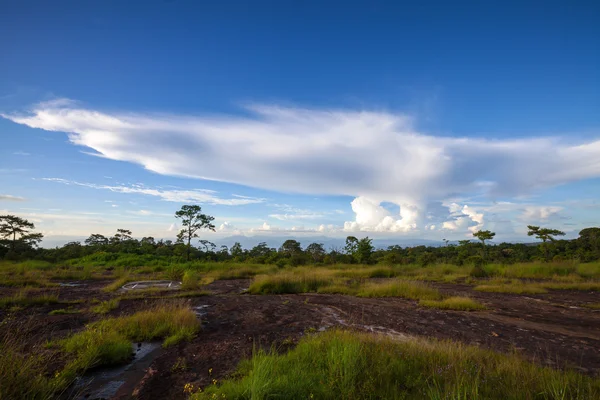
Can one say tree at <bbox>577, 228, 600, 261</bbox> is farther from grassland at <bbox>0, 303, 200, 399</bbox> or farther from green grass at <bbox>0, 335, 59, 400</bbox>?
green grass at <bbox>0, 335, 59, 400</bbox>

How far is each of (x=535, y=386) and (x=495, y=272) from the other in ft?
67.1

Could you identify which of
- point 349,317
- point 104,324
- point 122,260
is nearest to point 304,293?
point 349,317

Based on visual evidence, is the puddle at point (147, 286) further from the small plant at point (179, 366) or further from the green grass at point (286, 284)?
the small plant at point (179, 366)

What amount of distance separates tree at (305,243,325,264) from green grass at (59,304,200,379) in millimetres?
24273

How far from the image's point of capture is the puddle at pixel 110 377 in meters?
4.39

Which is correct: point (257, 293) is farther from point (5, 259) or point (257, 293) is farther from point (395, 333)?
point (5, 259)

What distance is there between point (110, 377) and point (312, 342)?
11.9 feet

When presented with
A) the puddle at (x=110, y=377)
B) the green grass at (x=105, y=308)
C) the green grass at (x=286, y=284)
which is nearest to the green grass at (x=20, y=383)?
the puddle at (x=110, y=377)

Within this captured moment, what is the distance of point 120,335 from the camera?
6625 millimetres

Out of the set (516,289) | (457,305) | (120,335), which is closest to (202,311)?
(120,335)

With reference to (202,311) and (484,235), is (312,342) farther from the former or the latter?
(484,235)

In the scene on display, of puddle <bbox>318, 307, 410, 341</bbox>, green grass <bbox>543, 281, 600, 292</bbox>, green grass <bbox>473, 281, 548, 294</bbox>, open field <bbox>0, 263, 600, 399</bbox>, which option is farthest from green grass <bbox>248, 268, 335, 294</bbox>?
green grass <bbox>543, 281, 600, 292</bbox>

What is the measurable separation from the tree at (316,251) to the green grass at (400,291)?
17.0 m

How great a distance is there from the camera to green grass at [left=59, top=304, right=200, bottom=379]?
5.25m
